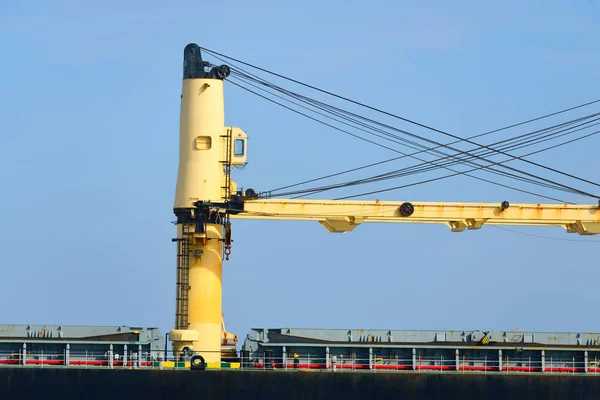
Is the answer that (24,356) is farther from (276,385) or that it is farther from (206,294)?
(276,385)

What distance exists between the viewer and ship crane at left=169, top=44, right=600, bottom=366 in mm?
65562

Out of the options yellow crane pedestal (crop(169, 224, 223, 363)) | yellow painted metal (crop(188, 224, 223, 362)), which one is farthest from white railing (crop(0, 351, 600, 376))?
yellow painted metal (crop(188, 224, 223, 362))

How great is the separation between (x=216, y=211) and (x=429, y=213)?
1013cm

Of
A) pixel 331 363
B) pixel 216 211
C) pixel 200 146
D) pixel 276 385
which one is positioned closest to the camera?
pixel 276 385

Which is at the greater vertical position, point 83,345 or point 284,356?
point 83,345

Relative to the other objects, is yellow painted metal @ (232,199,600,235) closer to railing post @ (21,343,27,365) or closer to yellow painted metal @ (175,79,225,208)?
yellow painted metal @ (175,79,225,208)

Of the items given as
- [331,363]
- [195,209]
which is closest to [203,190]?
[195,209]

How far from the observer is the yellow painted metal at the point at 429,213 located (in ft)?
217

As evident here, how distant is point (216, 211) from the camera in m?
65.6

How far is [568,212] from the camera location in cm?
6744

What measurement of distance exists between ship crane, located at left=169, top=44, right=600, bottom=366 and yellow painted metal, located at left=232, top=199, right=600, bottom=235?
0.05m

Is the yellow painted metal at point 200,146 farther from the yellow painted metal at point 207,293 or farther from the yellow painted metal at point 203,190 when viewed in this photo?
the yellow painted metal at point 207,293

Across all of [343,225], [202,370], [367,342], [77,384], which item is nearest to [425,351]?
[367,342]

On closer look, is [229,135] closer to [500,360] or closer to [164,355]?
[164,355]
